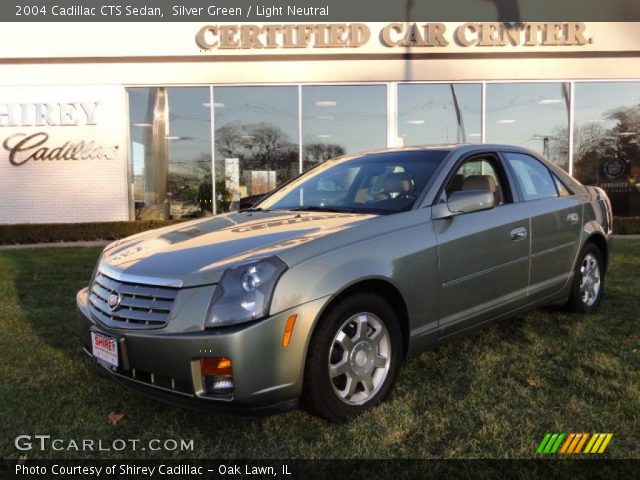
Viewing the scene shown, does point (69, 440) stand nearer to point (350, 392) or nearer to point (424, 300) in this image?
point (350, 392)

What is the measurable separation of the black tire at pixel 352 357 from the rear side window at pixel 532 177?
70.1 inches

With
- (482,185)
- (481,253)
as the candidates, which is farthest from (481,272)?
(482,185)

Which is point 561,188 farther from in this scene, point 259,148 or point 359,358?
point 259,148

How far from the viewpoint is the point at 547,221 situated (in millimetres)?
4082

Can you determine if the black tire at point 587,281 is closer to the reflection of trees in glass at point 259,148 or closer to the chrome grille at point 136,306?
the chrome grille at point 136,306

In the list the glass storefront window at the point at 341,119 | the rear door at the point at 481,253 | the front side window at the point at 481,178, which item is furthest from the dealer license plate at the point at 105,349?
the glass storefront window at the point at 341,119

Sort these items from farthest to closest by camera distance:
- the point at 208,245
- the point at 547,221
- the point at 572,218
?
the point at 572,218 < the point at 547,221 < the point at 208,245

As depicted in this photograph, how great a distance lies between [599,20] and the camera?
11906 mm

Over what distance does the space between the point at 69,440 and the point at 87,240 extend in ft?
31.9

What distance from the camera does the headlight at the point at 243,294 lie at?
245 centimetres

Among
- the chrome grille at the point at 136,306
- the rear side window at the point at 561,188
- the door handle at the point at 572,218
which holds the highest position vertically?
the rear side window at the point at 561,188

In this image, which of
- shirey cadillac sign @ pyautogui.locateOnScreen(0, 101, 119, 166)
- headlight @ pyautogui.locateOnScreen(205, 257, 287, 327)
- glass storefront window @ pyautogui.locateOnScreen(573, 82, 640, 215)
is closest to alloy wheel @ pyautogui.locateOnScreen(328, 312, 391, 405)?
headlight @ pyautogui.locateOnScreen(205, 257, 287, 327)

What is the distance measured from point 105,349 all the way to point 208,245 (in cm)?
74

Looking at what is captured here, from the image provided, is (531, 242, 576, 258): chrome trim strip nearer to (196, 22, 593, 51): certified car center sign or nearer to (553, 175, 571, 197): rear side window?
(553, 175, 571, 197): rear side window
